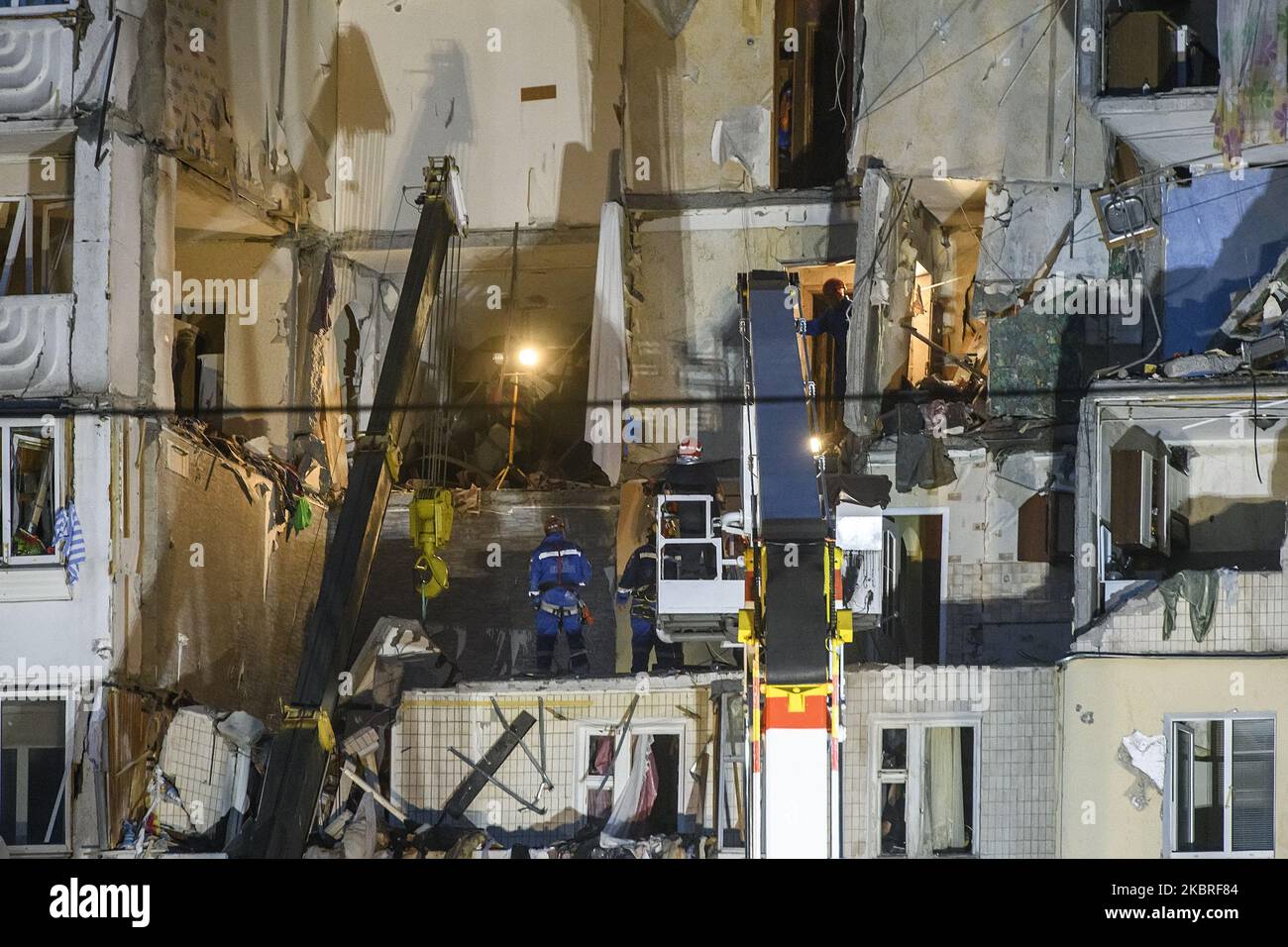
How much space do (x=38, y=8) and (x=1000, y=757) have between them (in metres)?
14.1

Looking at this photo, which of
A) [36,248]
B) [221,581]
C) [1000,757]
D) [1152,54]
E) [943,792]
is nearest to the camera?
[1000,757]

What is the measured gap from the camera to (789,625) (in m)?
15.8

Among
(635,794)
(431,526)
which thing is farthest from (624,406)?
(635,794)

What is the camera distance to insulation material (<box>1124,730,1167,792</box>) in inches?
766

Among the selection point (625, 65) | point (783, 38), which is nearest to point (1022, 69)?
point (783, 38)

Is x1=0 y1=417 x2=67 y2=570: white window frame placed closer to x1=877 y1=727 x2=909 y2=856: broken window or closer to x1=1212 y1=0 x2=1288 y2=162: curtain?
x1=877 y1=727 x2=909 y2=856: broken window

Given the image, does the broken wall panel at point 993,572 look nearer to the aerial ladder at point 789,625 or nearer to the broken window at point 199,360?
the aerial ladder at point 789,625

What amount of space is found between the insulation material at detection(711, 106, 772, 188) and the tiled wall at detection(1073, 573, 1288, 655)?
9.22 m

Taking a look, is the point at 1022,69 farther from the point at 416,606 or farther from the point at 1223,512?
the point at 416,606

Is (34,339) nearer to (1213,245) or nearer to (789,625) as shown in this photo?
(789,625)

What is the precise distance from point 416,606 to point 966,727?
26.6 ft

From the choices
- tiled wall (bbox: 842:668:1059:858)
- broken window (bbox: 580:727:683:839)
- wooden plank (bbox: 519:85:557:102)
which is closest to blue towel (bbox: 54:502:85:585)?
broken window (bbox: 580:727:683:839)

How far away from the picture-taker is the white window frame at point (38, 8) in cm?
2228

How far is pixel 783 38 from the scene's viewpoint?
2691 centimetres
